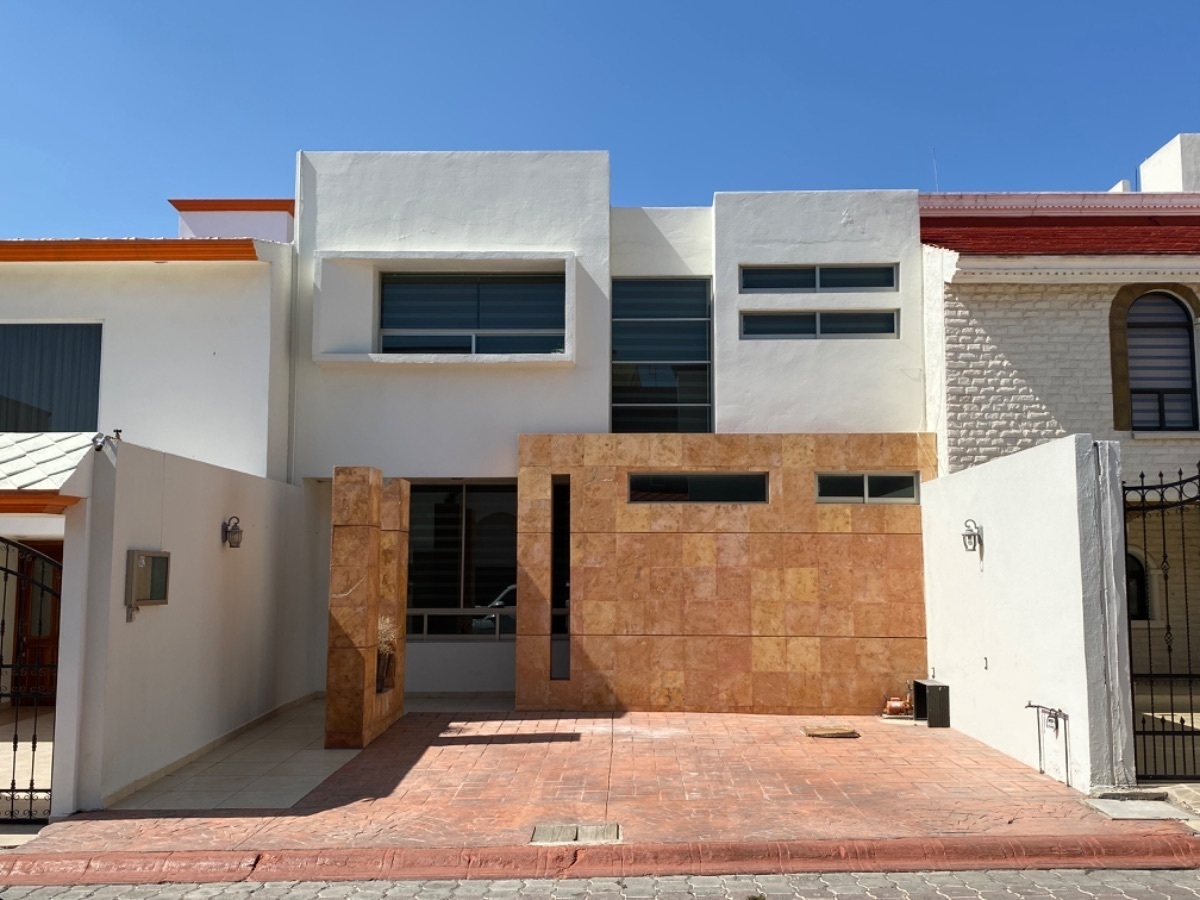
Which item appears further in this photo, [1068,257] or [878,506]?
[878,506]

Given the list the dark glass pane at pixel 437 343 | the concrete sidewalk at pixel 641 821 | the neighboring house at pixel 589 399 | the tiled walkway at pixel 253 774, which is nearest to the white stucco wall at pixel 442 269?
the neighboring house at pixel 589 399

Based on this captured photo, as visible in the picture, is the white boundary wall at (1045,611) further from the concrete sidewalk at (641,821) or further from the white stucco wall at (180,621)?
the white stucco wall at (180,621)

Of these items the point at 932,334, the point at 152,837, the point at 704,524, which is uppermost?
the point at 932,334

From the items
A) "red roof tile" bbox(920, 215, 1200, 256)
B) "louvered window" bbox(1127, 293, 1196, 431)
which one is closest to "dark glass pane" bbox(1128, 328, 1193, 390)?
"louvered window" bbox(1127, 293, 1196, 431)

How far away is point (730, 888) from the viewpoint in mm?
6984

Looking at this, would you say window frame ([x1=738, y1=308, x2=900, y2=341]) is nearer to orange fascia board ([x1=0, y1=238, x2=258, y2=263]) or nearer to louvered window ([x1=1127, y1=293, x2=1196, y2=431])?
louvered window ([x1=1127, y1=293, x2=1196, y2=431])

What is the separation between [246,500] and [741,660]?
262 inches

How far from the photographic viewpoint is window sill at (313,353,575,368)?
1420cm

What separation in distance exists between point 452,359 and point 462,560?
2.97 m

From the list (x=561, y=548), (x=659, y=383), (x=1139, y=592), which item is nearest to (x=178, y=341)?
(x=561, y=548)

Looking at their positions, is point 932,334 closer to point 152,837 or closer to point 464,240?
point 464,240

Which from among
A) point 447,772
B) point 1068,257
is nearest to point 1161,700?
point 1068,257

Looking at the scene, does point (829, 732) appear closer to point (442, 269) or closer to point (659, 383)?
point (659, 383)

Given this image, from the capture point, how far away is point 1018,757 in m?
10.3
